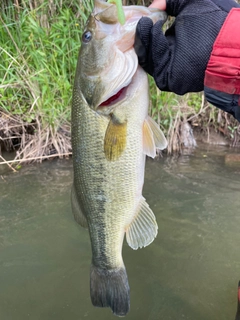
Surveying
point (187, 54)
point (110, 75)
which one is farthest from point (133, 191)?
point (187, 54)

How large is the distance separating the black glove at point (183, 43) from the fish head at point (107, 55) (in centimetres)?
5

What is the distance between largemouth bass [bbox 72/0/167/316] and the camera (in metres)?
1.48

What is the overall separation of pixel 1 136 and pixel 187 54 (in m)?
3.66

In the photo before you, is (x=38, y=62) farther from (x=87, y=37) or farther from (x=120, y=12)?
(x=120, y=12)

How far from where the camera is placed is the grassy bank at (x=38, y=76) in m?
4.34

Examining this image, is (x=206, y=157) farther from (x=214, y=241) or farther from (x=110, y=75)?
(x=110, y=75)

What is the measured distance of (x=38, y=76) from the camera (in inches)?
174

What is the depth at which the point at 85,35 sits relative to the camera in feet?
5.11

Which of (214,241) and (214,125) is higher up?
(214,241)

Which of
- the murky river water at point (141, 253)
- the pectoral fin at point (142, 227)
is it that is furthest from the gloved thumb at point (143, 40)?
the murky river water at point (141, 253)

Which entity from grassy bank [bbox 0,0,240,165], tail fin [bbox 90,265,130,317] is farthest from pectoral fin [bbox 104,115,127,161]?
grassy bank [bbox 0,0,240,165]

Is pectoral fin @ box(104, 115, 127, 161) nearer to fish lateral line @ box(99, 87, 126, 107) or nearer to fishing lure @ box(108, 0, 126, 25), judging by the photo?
fish lateral line @ box(99, 87, 126, 107)

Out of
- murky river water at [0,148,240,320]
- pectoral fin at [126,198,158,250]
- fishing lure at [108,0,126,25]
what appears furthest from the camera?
murky river water at [0,148,240,320]

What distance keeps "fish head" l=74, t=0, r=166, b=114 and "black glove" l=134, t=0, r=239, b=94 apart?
54mm
